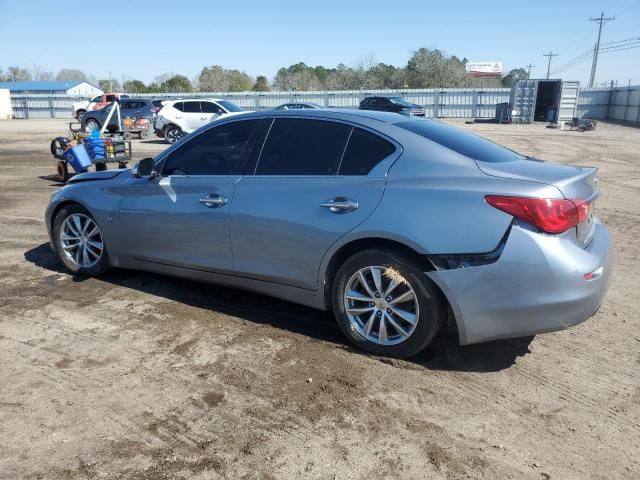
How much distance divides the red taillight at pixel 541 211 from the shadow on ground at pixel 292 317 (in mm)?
1063

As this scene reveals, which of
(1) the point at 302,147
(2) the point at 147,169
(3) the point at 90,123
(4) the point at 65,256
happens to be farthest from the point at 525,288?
(3) the point at 90,123

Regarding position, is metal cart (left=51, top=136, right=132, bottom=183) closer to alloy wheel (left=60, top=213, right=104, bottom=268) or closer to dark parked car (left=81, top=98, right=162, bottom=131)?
alloy wheel (left=60, top=213, right=104, bottom=268)

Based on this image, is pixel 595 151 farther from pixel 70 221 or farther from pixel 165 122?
pixel 70 221

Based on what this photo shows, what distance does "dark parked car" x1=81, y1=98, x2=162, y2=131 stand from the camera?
23.5 meters

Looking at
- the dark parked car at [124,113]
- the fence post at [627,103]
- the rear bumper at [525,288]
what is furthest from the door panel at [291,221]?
the fence post at [627,103]

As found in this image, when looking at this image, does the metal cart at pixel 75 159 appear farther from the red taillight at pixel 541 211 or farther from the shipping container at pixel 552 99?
the shipping container at pixel 552 99

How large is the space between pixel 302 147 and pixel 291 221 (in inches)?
23.9

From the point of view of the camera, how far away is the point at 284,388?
10.8 ft

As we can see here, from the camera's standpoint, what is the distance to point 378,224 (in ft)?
11.3

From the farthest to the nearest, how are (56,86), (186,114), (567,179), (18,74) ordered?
(18,74), (56,86), (186,114), (567,179)

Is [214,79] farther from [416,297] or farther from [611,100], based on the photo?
[416,297]

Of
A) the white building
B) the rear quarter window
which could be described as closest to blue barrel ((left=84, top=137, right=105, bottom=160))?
the rear quarter window

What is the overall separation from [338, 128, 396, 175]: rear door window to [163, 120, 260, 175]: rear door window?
906 mm

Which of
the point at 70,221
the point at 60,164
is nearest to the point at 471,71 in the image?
the point at 60,164
